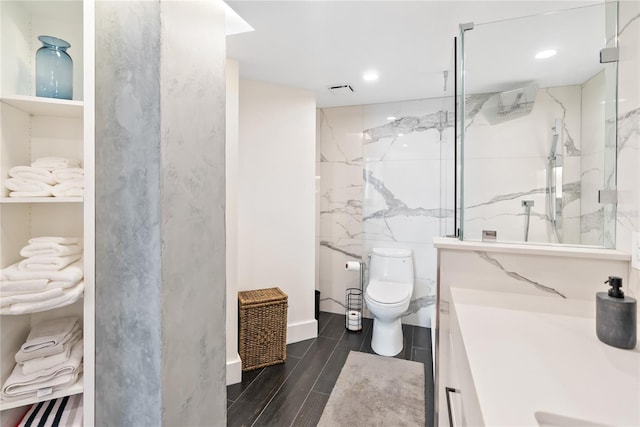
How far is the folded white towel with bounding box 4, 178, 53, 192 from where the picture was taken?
1.08m

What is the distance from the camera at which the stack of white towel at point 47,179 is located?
3.57 ft

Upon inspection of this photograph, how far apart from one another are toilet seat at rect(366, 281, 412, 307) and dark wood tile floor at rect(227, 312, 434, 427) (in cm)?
47

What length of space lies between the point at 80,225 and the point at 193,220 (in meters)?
0.59

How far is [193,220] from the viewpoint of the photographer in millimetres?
1211

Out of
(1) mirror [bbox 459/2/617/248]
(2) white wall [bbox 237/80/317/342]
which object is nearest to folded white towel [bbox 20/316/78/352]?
(2) white wall [bbox 237/80/317/342]

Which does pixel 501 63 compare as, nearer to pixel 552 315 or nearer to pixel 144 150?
pixel 552 315

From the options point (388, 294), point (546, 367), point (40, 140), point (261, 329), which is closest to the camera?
point (546, 367)

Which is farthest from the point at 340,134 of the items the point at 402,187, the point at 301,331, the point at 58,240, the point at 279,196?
the point at 58,240

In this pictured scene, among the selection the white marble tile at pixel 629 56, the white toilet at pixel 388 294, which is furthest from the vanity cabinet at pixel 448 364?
the white marble tile at pixel 629 56

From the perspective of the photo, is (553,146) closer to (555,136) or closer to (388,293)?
(555,136)

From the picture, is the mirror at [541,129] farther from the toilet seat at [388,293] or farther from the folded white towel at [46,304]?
the folded white towel at [46,304]

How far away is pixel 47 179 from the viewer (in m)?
1.13

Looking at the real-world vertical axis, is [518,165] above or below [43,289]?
above

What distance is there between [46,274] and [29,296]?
0.08 m
